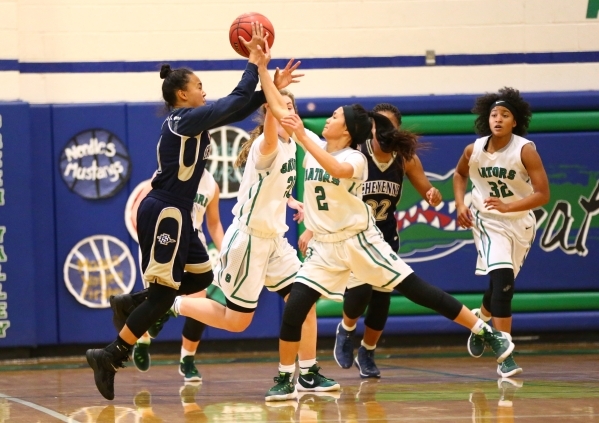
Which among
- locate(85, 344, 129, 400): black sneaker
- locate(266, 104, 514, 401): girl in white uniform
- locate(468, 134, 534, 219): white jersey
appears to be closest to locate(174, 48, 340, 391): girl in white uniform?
locate(266, 104, 514, 401): girl in white uniform

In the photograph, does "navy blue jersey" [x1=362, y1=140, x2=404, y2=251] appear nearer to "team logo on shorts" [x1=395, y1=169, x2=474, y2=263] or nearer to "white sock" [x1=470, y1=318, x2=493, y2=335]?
"white sock" [x1=470, y1=318, x2=493, y2=335]

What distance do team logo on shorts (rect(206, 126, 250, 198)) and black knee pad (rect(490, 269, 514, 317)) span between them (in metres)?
2.55

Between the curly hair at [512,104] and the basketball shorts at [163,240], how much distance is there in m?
2.51

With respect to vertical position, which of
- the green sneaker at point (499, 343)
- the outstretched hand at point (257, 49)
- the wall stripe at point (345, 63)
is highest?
the wall stripe at point (345, 63)

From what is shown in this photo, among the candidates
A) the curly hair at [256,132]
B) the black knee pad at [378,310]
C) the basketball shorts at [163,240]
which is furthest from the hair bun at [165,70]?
the black knee pad at [378,310]

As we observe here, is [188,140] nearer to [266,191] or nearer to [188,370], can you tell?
[266,191]

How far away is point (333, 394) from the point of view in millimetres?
5434

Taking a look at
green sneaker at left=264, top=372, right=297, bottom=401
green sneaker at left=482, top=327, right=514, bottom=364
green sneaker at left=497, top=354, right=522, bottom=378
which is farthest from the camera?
green sneaker at left=497, top=354, right=522, bottom=378

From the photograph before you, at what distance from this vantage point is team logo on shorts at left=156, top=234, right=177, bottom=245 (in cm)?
514

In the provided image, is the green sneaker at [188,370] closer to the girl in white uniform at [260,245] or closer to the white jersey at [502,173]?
the girl in white uniform at [260,245]

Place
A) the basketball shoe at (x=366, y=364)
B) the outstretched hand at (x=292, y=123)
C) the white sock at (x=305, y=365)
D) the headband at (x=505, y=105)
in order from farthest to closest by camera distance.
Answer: the headband at (x=505, y=105), the basketball shoe at (x=366, y=364), the white sock at (x=305, y=365), the outstretched hand at (x=292, y=123)

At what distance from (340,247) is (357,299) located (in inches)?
39.0

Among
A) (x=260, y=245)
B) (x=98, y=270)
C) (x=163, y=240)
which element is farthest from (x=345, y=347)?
(x=98, y=270)

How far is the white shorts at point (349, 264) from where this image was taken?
537 cm
